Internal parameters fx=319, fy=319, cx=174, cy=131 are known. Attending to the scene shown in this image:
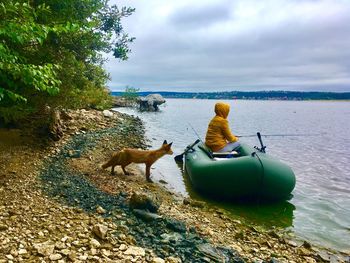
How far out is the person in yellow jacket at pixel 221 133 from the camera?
37.6 ft

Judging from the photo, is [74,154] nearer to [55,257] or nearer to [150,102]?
[55,257]

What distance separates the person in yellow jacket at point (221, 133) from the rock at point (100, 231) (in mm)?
6907

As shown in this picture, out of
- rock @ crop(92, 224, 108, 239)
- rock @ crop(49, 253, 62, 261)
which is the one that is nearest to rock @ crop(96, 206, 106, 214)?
rock @ crop(92, 224, 108, 239)

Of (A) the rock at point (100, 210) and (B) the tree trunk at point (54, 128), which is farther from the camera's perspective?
(B) the tree trunk at point (54, 128)

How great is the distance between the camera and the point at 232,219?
332 inches

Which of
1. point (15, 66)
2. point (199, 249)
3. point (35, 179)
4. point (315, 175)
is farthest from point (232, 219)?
point (315, 175)

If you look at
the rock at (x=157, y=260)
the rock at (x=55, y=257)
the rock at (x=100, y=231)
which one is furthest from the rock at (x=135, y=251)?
the rock at (x=55, y=257)

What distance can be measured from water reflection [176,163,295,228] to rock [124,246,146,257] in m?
4.41

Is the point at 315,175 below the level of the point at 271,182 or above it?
below

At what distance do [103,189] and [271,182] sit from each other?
15.4 ft

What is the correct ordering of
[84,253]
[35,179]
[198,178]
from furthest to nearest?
[198,178], [35,179], [84,253]

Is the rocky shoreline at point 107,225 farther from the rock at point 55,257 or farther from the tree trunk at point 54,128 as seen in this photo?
the tree trunk at point 54,128

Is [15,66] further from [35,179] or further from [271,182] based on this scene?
[271,182]

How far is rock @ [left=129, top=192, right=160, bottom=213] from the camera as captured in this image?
22.4 feet
